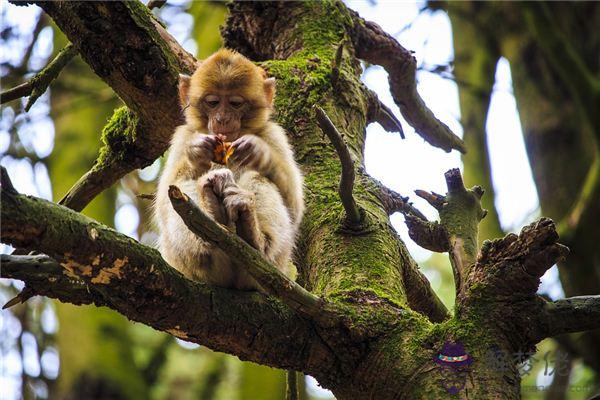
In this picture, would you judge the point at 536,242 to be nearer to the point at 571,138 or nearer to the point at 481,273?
the point at 481,273

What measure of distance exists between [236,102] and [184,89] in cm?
38

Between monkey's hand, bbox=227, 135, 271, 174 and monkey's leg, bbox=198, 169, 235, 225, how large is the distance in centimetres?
47

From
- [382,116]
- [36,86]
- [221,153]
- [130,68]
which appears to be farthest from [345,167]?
[382,116]

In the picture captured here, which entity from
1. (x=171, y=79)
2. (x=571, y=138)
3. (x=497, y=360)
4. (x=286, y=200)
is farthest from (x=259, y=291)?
(x=571, y=138)

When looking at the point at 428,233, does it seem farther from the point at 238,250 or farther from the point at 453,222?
the point at 238,250

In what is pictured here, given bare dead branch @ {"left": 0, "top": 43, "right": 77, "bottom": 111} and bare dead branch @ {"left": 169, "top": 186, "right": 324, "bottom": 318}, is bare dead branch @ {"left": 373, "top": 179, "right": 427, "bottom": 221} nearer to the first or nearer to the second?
bare dead branch @ {"left": 169, "top": 186, "right": 324, "bottom": 318}

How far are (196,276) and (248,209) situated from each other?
542 millimetres

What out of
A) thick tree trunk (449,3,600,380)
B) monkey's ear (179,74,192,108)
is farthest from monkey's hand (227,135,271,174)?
thick tree trunk (449,3,600,380)

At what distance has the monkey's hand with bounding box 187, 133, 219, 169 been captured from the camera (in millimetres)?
4289

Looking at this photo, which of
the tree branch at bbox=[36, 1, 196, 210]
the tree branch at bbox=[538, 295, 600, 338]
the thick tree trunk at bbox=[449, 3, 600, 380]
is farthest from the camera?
the thick tree trunk at bbox=[449, 3, 600, 380]

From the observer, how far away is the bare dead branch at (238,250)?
9.66ft

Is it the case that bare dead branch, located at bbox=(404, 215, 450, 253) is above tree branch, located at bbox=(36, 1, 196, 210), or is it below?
below

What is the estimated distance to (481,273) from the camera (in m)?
3.41

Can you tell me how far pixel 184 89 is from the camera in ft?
16.5
